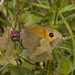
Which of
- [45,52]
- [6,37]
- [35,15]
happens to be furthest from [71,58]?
[6,37]

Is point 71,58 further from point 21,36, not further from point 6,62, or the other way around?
point 6,62

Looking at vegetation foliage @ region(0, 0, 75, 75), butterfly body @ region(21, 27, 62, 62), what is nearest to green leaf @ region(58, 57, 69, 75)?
vegetation foliage @ region(0, 0, 75, 75)

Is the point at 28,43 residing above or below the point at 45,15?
below

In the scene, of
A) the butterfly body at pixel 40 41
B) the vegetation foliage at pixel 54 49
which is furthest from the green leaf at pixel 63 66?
the butterfly body at pixel 40 41

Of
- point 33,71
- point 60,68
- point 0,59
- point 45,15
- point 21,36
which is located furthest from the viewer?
point 45,15

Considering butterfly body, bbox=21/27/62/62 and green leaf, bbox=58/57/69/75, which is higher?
butterfly body, bbox=21/27/62/62

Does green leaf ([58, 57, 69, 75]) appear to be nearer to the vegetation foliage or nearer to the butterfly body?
the vegetation foliage

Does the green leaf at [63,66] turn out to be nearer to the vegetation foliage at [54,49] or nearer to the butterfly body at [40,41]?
the vegetation foliage at [54,49]

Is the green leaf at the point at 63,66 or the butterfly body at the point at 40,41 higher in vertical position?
the butterfly body at the point at 40,41
